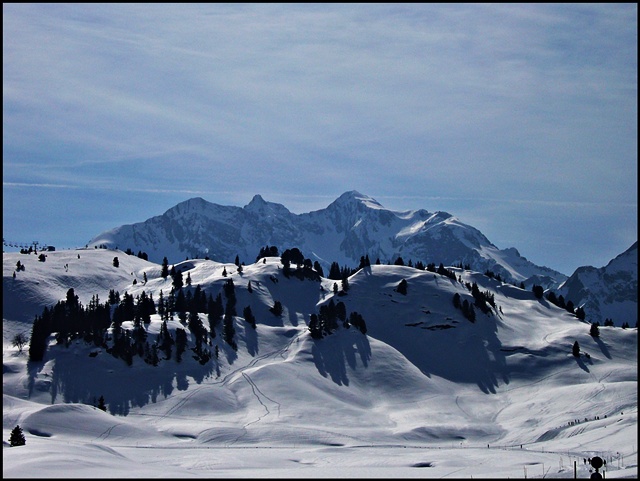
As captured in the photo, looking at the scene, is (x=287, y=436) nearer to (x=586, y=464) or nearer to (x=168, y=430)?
(x=168, y=430)

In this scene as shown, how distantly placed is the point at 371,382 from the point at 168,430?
6150 cm

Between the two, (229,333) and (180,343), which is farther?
(229,333)


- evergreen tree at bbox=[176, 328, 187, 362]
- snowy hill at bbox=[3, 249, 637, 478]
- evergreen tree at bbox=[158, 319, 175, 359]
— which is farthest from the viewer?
evergreen tree at bbox=[158, 319, 175, 359]

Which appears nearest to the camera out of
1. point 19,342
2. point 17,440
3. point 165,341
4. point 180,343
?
point 17,440

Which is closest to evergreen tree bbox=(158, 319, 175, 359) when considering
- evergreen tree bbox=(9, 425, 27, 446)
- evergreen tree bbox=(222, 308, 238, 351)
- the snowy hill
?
the snowy hill

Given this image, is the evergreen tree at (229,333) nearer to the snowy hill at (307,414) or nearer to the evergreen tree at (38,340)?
the snowy hill at (307,414)

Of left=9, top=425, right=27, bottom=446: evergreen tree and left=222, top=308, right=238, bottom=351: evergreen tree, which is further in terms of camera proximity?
left=222, top=308, right=238, bottom=351: evergreen tree

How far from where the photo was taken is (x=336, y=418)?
162125mm

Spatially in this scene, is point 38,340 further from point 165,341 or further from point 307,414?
point 307,414

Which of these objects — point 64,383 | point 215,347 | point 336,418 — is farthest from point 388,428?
point 64,383

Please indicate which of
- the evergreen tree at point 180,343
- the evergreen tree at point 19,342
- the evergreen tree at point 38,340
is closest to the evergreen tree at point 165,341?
the evergreen tree at point 180,343

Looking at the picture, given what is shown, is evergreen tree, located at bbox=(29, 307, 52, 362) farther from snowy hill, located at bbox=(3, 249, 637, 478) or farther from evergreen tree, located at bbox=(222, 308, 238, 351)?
evergreen tree, located at bbox=(222, 308, 238, 351)

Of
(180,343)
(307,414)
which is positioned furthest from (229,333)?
(307,414)

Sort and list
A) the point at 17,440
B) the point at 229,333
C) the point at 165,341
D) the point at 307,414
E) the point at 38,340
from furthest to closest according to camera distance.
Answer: the point at 229,333, the point at 165,341, the point at 38,340, the point at 307,414, the point at 17,440
